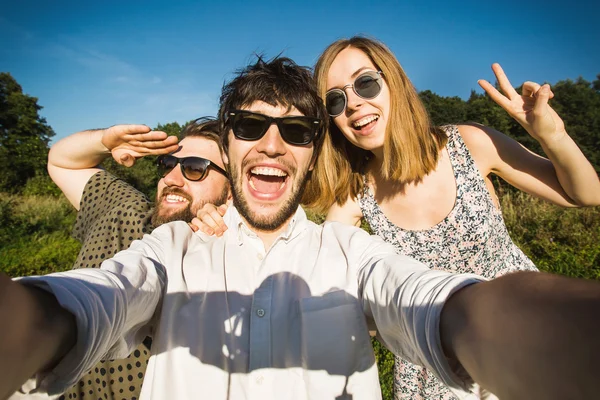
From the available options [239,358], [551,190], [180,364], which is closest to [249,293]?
[239,358]

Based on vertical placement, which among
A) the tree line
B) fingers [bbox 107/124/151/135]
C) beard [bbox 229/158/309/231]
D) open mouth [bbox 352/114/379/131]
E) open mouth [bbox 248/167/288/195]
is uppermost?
the tree line

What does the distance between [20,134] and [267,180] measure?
4147 centimetres

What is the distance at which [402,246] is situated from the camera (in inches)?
98.0

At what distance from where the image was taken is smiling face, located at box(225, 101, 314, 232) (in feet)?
6.49

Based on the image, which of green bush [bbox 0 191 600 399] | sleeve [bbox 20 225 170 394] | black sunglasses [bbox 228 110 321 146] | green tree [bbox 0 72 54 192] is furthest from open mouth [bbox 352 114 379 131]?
green tree [bbox 0 72 54 192]

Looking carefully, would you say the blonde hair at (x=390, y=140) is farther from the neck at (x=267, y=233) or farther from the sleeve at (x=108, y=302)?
the sleeve at (x=108, y=302)

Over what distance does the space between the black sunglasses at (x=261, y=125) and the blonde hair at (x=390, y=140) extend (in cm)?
57

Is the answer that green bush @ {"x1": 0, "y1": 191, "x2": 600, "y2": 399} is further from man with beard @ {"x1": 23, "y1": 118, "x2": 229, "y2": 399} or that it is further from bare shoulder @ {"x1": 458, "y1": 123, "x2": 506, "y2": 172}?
man with beard @ {"x1": 23, "y1": 118, "x2": 229, "y2": 399}

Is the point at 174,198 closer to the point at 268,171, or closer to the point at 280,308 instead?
the point at 268,171

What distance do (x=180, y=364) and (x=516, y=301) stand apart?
1.32 m

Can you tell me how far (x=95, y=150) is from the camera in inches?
93.6

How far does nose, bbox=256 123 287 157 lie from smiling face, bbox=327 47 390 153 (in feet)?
2.29

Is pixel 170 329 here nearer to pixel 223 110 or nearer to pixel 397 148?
pixel 223 110

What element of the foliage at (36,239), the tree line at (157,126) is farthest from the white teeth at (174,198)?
the tree line at (157,126)
